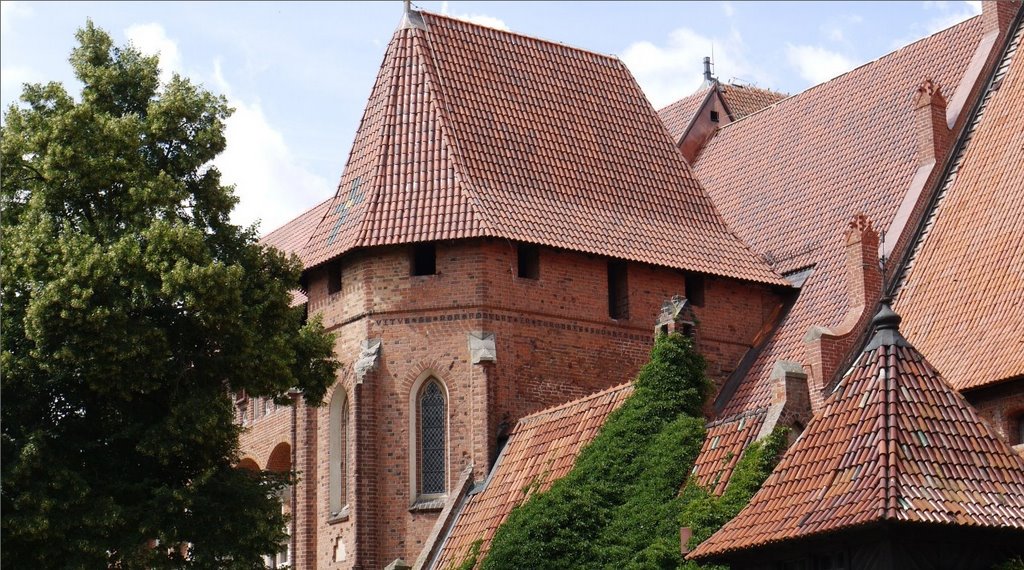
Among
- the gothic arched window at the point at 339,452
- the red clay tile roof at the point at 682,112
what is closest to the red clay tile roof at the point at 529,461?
the gothic arched window at the point at 339,452

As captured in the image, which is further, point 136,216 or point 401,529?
point 401,529

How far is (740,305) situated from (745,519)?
12346 mm

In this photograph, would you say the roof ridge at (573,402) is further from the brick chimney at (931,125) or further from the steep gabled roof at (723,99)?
the steep gabled roof at (723,99)

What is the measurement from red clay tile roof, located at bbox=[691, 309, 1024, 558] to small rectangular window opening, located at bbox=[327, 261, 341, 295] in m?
12.8

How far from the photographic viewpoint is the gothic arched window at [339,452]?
1215 inches

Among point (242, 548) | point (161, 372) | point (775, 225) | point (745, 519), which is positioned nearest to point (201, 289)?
point (161, 372)

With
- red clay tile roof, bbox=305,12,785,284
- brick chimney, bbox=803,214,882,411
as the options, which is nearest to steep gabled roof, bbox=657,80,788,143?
red clay tile roof, bbox=305,12,785,284

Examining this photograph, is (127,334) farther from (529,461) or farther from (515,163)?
(515,163)

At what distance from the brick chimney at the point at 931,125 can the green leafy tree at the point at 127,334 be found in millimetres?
12586

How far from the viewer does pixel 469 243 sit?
30125 mm

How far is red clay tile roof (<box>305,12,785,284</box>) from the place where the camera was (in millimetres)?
30578

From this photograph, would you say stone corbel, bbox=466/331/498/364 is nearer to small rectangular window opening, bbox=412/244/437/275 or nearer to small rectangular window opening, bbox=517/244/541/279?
small rectangular window opening, bbox=517/244/541/279

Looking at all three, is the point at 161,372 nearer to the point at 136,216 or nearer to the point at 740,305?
the point at 136,216

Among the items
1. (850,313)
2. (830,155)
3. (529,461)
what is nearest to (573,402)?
(529,461)
